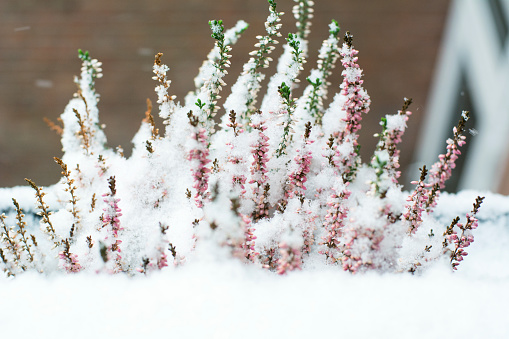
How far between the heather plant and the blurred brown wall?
2.32 meters

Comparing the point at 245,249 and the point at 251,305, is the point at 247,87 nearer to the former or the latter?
the point at 245,249

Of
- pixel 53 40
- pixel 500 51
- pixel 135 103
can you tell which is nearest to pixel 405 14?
pixel 500 51

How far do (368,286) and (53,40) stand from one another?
3373 mm

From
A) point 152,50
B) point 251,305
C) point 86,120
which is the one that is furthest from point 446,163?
point 152,50

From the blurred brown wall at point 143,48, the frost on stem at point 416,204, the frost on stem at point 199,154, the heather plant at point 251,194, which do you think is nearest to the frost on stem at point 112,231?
the heather plant at point 251,194

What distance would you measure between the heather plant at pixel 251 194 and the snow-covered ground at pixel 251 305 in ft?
0.13

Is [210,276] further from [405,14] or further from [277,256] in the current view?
[405,14]

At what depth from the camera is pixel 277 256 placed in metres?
0.86

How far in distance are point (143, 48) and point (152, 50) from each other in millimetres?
71

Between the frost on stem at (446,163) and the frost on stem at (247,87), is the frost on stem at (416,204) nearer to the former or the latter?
the frost on stem at (446,163)

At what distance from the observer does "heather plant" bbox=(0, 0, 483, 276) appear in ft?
2.26

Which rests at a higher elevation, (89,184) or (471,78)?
(471,78)

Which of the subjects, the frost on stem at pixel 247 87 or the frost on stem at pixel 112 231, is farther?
the frost on stem at pixel 247 87

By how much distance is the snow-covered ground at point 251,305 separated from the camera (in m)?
0.61
